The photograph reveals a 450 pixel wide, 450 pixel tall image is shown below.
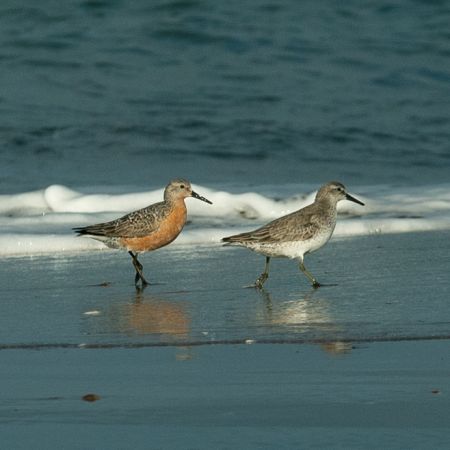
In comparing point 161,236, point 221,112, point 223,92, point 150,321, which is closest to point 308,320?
point 150,321

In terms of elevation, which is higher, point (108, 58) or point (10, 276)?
point (108, 58)

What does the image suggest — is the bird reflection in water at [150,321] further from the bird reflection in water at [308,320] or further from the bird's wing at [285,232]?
the bird's wing at [285,232]

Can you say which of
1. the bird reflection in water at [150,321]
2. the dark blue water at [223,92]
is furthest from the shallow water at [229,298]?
the dark blue water at [223,92]

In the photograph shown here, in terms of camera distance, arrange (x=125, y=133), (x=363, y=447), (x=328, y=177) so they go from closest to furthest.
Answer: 1. (x=363, y=447)
2. (x=328, y=177)
3. (x=125, y=133)

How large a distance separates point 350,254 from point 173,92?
9570mm

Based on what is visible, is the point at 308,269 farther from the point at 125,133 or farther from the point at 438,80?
the point at 438,80

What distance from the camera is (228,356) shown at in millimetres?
5770

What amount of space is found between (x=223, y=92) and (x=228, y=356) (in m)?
12.9

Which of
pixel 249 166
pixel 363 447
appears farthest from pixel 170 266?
pixel 249 166

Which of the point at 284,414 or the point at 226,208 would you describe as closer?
the point at 284,414

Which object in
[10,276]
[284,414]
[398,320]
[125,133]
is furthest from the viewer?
[125,133]

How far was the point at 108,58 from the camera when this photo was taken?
19656 mm

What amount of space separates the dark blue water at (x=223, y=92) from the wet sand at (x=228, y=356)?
5.03 metres

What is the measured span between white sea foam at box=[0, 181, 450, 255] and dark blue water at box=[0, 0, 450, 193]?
120 cm
